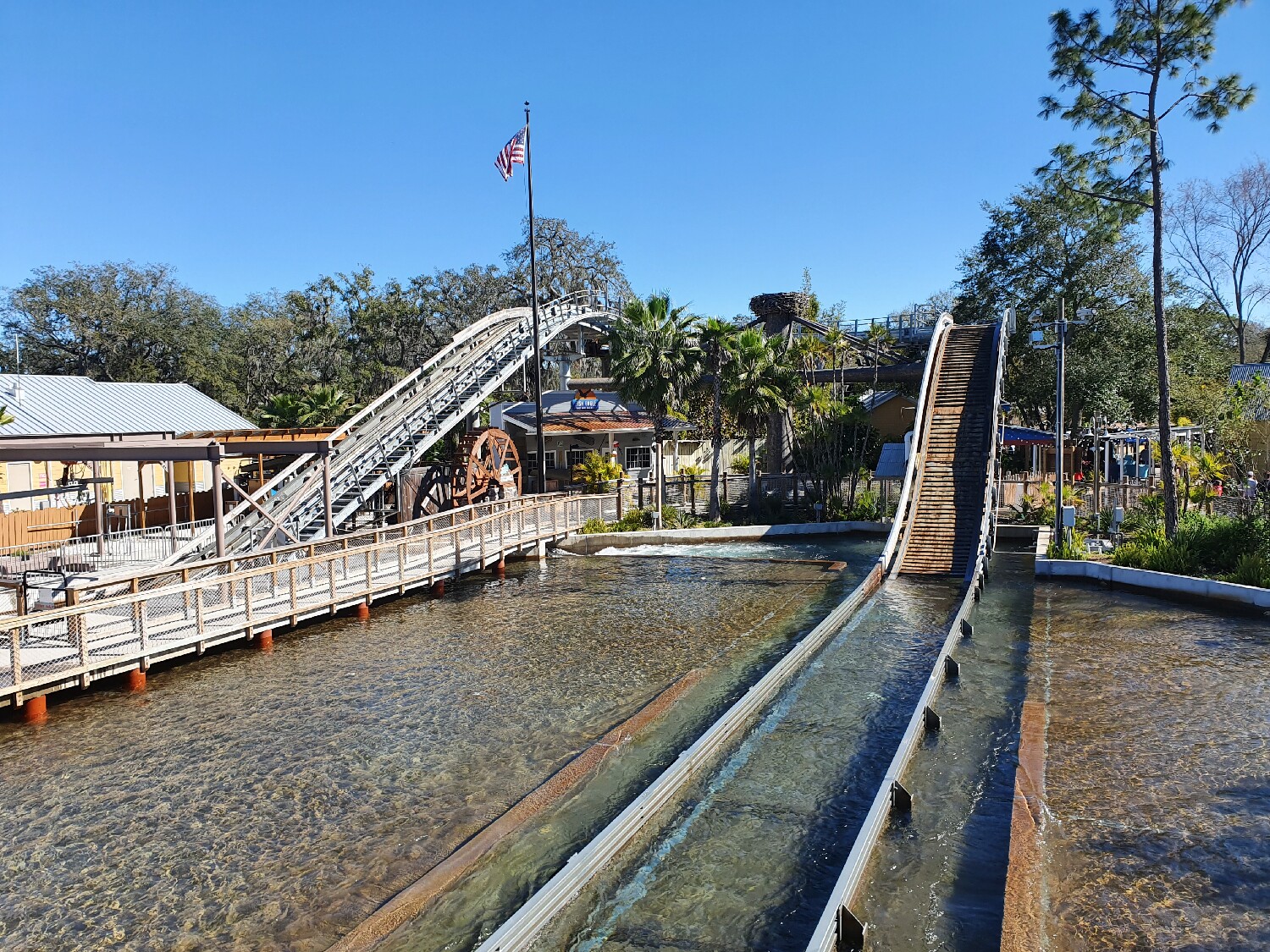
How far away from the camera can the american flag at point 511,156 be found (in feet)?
82.4

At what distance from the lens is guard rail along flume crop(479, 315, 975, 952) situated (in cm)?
573

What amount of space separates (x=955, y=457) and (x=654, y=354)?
9.12 meters

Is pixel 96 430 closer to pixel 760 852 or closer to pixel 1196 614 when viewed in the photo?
pixel 760 852

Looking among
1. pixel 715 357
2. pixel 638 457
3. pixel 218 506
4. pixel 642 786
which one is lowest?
pixel 642 786

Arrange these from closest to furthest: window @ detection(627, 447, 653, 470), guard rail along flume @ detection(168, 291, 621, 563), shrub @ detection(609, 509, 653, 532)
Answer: guard rail along flume @ detection(168, 291, 621, 563) → shrub @ detection(609, 509, 653, 532) → window @ detection(627, 447, 653, 470)

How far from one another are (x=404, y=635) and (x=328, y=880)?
27.5 feet

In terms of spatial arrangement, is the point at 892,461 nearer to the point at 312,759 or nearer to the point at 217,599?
the point at 217,599

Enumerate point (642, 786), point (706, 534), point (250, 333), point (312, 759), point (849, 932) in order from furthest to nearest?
1. point (250, 333)
2. point (706, 534)
3. point (312, 759)
4. point (642, 786)
5. point (849, 932)

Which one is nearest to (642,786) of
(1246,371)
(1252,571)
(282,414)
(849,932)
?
(849,932)

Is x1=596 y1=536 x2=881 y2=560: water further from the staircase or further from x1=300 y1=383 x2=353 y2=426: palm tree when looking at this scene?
x1=300 y1=383 x2=353 y2=426: palm tree

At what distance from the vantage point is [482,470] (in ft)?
89.6

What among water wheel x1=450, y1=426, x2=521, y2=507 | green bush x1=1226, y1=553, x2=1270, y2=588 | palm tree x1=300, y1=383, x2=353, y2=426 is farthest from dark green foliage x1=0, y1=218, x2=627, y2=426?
green bush x1=1226, y1=553, x2=1270, y2=588

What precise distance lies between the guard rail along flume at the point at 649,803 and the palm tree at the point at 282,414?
25510mm

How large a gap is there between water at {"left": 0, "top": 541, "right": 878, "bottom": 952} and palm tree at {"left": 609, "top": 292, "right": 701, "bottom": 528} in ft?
35.2
